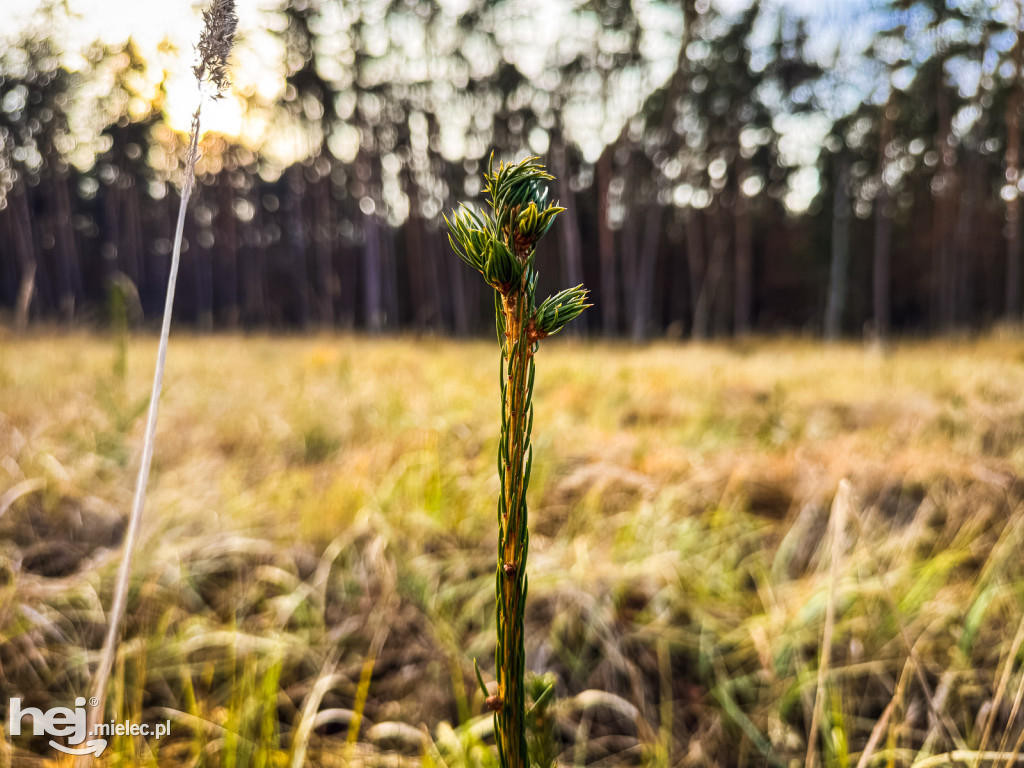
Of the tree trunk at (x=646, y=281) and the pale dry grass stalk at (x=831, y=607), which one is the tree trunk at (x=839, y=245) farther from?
the pale dry grass stalk at (x=831, y=607)

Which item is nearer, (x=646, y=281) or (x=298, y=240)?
(x=646, y=281)

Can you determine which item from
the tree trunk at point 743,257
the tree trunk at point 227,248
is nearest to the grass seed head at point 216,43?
the tree trunk at point 743,257

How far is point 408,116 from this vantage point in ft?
A: 52.0

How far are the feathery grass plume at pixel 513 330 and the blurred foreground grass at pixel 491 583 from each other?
0.57 meters

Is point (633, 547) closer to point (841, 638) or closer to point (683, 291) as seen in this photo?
point (841, 638)

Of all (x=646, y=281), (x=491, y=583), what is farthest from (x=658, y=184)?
(x=491, y=583)

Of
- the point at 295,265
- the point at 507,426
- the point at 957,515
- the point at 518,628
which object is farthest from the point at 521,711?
the point at 295,265

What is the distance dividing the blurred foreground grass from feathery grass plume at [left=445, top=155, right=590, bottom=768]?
568 mm

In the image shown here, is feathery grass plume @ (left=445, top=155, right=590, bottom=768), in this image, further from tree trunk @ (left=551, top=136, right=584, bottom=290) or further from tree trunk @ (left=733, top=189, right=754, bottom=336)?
tree trunk @ (left=733, top=189, right=754, bottom=336)

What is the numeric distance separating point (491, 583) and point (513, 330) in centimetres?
142

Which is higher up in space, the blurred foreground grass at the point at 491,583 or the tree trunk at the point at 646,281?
the tree trunk at the point at 646,281

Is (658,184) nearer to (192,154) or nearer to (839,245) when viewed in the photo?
(839,245)

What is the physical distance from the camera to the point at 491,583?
64.8 inches

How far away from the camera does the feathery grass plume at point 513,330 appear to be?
0.35m
